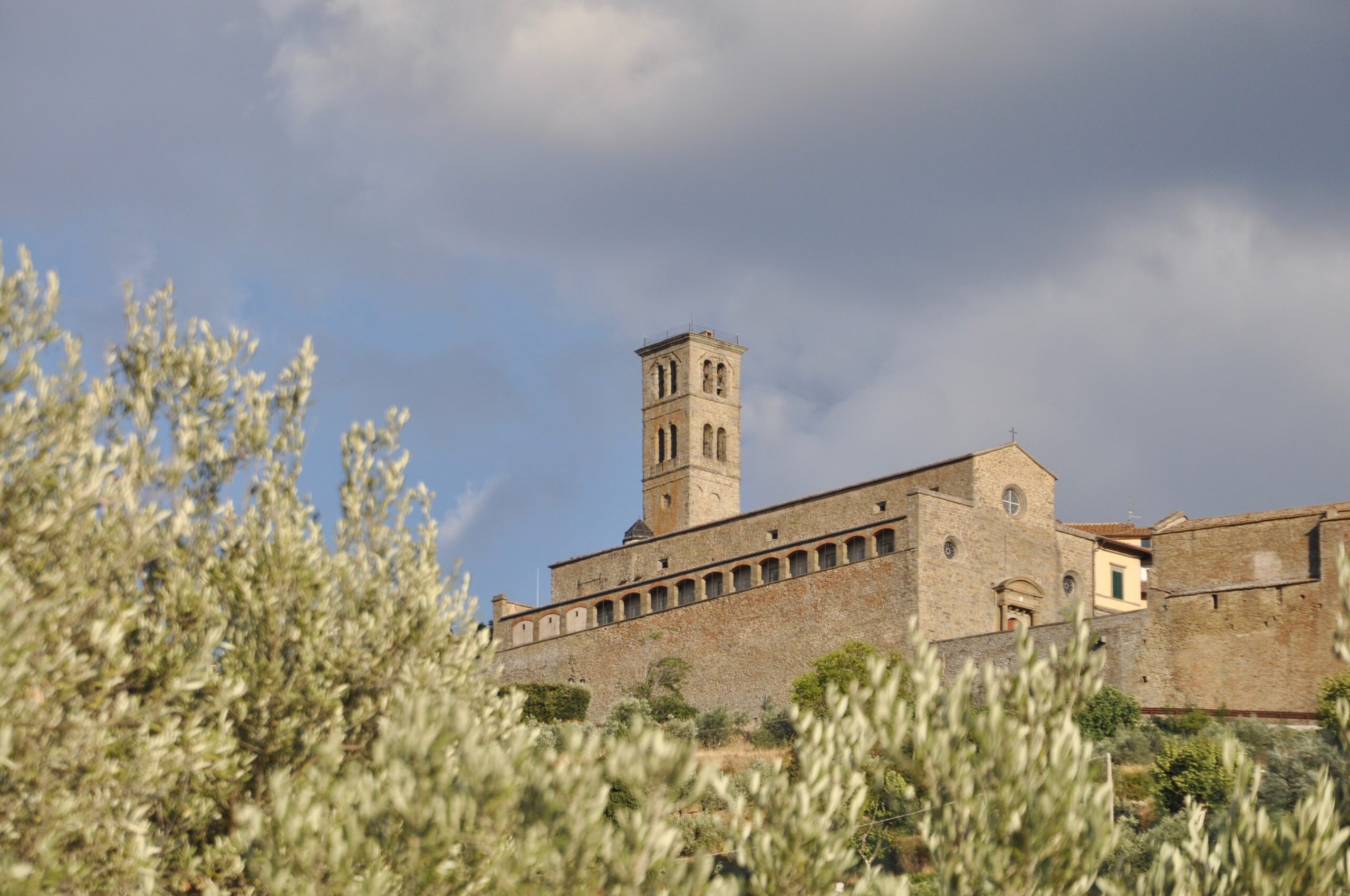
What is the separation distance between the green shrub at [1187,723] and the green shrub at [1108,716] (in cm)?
67

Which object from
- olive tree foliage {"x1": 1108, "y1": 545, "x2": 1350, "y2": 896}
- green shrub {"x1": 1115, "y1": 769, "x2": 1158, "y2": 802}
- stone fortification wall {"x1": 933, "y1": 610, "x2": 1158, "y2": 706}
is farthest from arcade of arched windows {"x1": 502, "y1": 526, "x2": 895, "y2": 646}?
olive tree foliage {"x1": 1108, "y1": 545, "x2": 1350, "y2": 896}

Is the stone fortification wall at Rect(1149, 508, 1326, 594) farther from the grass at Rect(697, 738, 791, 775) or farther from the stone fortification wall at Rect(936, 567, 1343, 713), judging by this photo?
the grass at Rect(697, 738, 791, 775)

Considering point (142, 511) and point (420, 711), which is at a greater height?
point (142, 511)

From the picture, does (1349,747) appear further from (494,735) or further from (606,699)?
(606,699)

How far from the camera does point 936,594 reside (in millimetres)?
48781

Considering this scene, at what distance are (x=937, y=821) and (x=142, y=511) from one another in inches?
283

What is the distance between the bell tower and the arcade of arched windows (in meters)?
13.8

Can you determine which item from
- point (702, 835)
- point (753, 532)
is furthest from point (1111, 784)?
point (753, 532)

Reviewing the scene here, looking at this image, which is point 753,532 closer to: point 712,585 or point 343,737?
point 712,585

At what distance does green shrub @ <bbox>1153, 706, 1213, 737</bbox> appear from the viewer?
37.7 metres

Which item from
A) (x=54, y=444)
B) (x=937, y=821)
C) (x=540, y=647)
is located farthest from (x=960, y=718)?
(x=540, y=647)

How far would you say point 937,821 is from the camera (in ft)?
36.1

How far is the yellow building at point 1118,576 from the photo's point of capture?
53.6 m

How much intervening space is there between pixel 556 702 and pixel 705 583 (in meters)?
6.62
